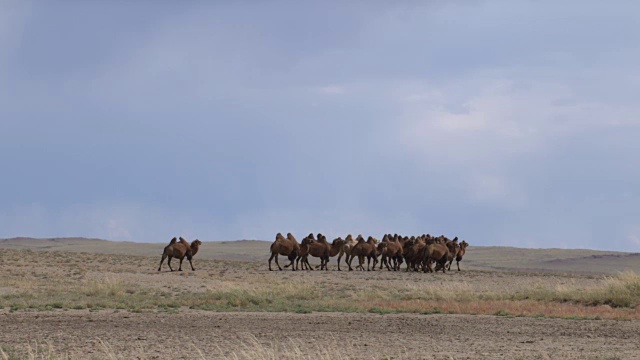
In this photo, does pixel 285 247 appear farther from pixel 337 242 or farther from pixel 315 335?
pixel 315 335

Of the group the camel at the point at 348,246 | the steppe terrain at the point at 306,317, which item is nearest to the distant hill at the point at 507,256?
the camel at the point at 348,246

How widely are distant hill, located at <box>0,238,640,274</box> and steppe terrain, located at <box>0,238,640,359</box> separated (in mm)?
52428

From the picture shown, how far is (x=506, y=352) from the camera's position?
17.2 meters

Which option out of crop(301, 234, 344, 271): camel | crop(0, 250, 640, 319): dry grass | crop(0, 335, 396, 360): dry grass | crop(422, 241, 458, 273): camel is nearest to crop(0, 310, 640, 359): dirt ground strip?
crop(0, 335, 396, 360): dry grass

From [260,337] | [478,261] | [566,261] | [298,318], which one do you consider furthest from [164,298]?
[566,261]

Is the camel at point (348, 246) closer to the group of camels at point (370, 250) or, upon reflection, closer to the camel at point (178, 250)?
the group of camels at point (370, 250)

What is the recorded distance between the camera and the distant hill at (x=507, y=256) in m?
94.9

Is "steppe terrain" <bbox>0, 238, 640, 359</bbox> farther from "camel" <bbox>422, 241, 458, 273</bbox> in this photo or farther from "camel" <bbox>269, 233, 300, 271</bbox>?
"camel" <bbox>269, 233, 300, 271</bbox>

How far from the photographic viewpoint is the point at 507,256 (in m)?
112

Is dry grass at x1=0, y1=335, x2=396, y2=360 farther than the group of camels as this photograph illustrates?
No

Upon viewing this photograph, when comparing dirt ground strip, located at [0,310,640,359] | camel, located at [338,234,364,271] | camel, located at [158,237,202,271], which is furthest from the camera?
camel, located at [338,234,364,271]

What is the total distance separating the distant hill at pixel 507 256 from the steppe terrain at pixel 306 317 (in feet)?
172

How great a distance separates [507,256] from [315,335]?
95.4m

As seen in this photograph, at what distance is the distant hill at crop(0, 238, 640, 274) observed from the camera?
94938mm
